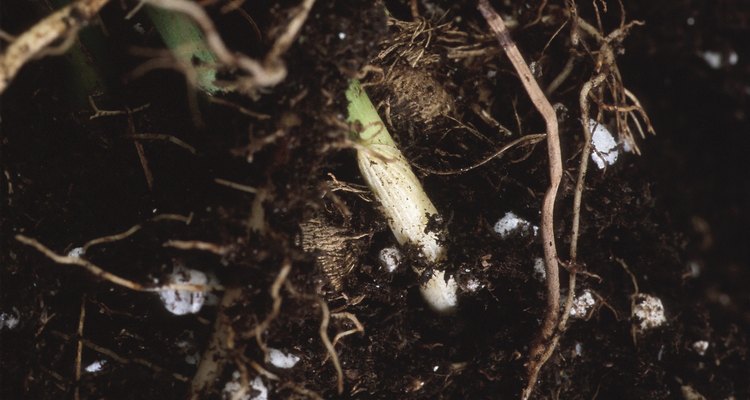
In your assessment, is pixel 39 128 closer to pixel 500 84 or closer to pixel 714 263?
pixel 500 84

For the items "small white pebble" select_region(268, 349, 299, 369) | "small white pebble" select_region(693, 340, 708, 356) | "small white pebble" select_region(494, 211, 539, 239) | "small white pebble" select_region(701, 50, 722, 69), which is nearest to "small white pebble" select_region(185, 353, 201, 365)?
"small white pebble" select_region(268, 349, 299, 369)

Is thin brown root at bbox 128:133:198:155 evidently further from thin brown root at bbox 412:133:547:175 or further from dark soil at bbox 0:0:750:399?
thin brown root at bbox 412:133:547:175

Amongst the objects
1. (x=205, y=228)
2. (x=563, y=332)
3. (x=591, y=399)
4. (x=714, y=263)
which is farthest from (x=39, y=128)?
(x=714, y=263)

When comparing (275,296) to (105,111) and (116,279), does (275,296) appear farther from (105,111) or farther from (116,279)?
(105,111)

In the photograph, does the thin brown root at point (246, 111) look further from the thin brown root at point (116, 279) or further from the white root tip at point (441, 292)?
the white root tip at point (441, 292)

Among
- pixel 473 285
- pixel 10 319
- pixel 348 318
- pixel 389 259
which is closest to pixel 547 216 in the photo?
pixel 473 285

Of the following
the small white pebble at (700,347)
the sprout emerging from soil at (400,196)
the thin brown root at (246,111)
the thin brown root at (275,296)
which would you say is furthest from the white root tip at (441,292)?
the small white pebble at (700,347)
